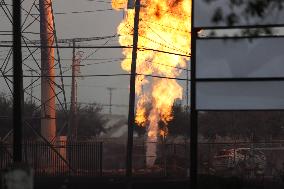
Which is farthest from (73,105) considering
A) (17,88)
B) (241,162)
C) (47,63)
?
(17,88)

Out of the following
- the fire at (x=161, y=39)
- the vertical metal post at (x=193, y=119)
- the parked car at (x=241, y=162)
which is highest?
the fire at (x=161, y=39)

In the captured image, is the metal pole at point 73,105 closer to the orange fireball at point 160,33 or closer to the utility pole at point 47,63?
the utility pole at point 47,63

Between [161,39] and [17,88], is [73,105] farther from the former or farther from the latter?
[17,88]

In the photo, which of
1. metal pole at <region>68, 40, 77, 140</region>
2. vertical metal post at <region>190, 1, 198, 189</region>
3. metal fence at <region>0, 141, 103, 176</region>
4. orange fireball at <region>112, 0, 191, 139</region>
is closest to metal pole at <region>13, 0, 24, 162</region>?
vertical metal post at <region>190, 1, 198, 189</region>

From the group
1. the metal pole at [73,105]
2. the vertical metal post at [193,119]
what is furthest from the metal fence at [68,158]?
the vertical metal post at [193,119]

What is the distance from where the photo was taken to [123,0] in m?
39.3

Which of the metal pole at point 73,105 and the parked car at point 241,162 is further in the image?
the metal pole at point 73,105

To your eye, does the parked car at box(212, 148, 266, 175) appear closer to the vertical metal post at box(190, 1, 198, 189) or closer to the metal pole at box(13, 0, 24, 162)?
the vertical metal post at box(190, 1, 198, 189)

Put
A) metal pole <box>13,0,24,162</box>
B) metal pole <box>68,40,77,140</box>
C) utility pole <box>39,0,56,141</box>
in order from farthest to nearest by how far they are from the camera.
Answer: metal pole <box>68,40,77,140</box>, utility pole <box>39,0,56,141</box>, metal pole <box>13,0,24,162</box>

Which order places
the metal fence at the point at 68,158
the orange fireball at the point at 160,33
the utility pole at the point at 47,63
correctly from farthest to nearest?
1. the utility pole at the point at 47,63
2. the orange fireball at the point at 160,33
3. the metal fence at the point at 68,158

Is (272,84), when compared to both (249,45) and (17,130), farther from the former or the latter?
(17,130)

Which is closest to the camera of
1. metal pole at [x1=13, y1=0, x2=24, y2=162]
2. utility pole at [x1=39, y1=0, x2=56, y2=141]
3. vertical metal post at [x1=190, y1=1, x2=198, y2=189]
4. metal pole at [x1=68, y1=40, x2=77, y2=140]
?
vertical metal post at [x1=190, y1=1, x2=198, y2=189]

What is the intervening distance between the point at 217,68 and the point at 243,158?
→ 22.6 m

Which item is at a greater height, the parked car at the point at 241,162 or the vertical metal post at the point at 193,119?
the vertical metal post at the point at 193,119
